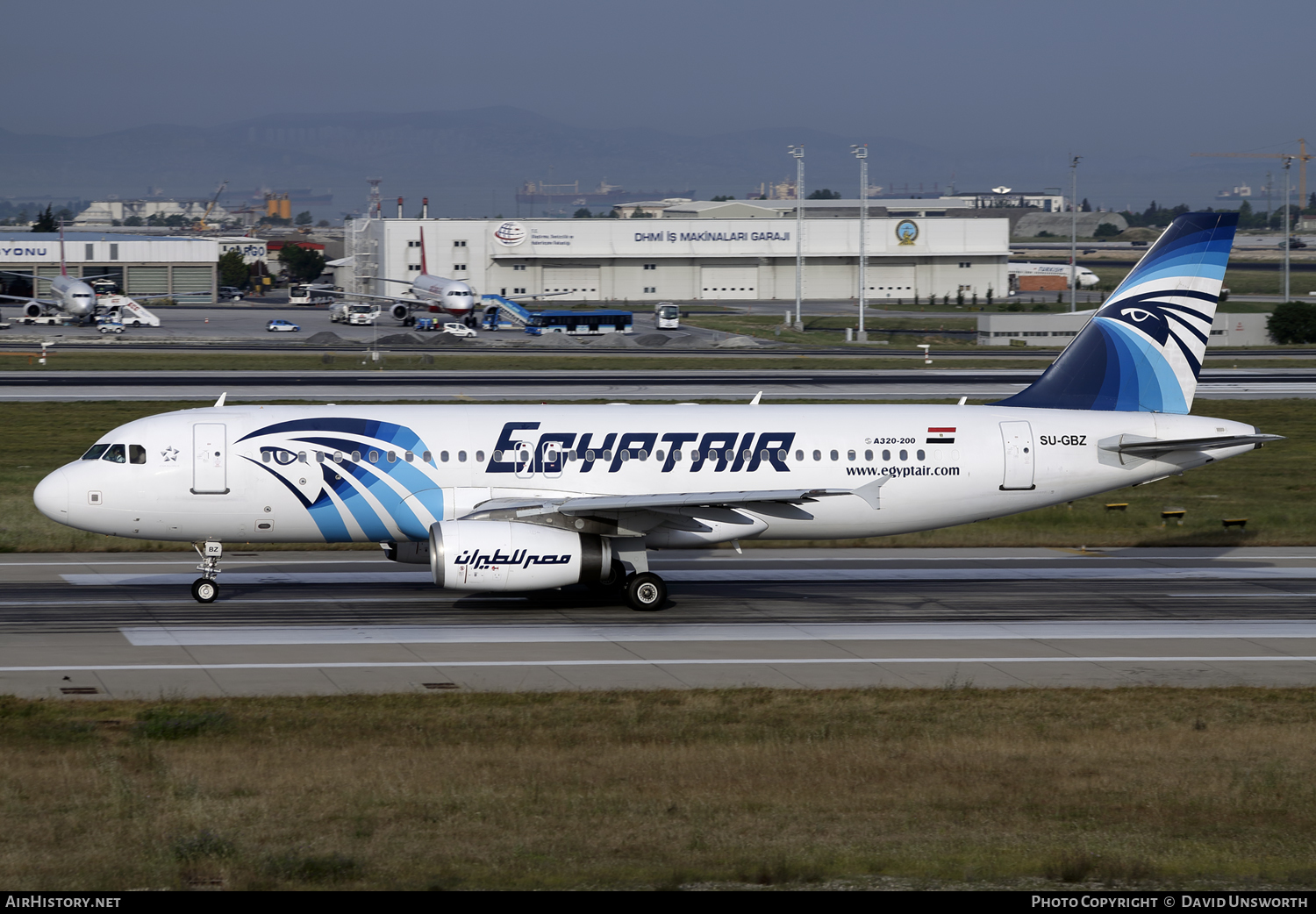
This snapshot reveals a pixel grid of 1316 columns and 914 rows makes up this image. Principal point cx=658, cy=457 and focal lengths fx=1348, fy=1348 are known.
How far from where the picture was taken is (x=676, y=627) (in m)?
29.0

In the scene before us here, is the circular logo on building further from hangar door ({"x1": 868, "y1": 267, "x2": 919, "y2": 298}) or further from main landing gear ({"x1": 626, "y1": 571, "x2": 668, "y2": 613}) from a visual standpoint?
main landing gear ({"x1": 626, "y1": 571, "x2": 668, "y2": 613})

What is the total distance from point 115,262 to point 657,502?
585 ft

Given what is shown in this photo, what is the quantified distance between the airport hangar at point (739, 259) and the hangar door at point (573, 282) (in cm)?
12

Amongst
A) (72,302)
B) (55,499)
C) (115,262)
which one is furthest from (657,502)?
(115,262)

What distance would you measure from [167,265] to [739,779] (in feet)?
636

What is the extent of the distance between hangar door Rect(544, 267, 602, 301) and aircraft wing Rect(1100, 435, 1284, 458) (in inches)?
6198

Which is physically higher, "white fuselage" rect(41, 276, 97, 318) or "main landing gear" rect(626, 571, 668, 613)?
"white fuselage" rect(41, 276, 97, 318)

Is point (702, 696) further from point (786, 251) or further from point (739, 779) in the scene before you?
point (786, 251)

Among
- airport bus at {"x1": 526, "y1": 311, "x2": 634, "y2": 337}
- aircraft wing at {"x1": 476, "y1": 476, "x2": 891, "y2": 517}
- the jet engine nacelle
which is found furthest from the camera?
airport bus at {"x1": 526, "y1": 311, "x2": 634, "y2": 337}

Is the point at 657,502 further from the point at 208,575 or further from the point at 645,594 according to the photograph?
the point at 208,575

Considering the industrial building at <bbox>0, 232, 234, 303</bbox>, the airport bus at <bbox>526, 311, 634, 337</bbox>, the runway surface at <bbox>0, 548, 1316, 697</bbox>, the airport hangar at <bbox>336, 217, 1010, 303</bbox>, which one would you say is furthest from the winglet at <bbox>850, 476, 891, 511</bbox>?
the industrial building at <bbox>0, 232, 234, 303</bbox>

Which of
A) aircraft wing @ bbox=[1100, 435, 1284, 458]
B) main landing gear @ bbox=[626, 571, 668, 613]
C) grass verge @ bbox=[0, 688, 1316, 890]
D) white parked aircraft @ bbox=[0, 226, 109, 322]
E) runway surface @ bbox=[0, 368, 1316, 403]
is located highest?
white parked aircraft @ bbox=[0, 226, 109, 322]

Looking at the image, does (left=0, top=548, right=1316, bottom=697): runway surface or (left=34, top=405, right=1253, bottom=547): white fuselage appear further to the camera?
(left=34, top=405, right=1253, bottom=547): white fuselage

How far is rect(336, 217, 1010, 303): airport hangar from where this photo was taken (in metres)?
188
